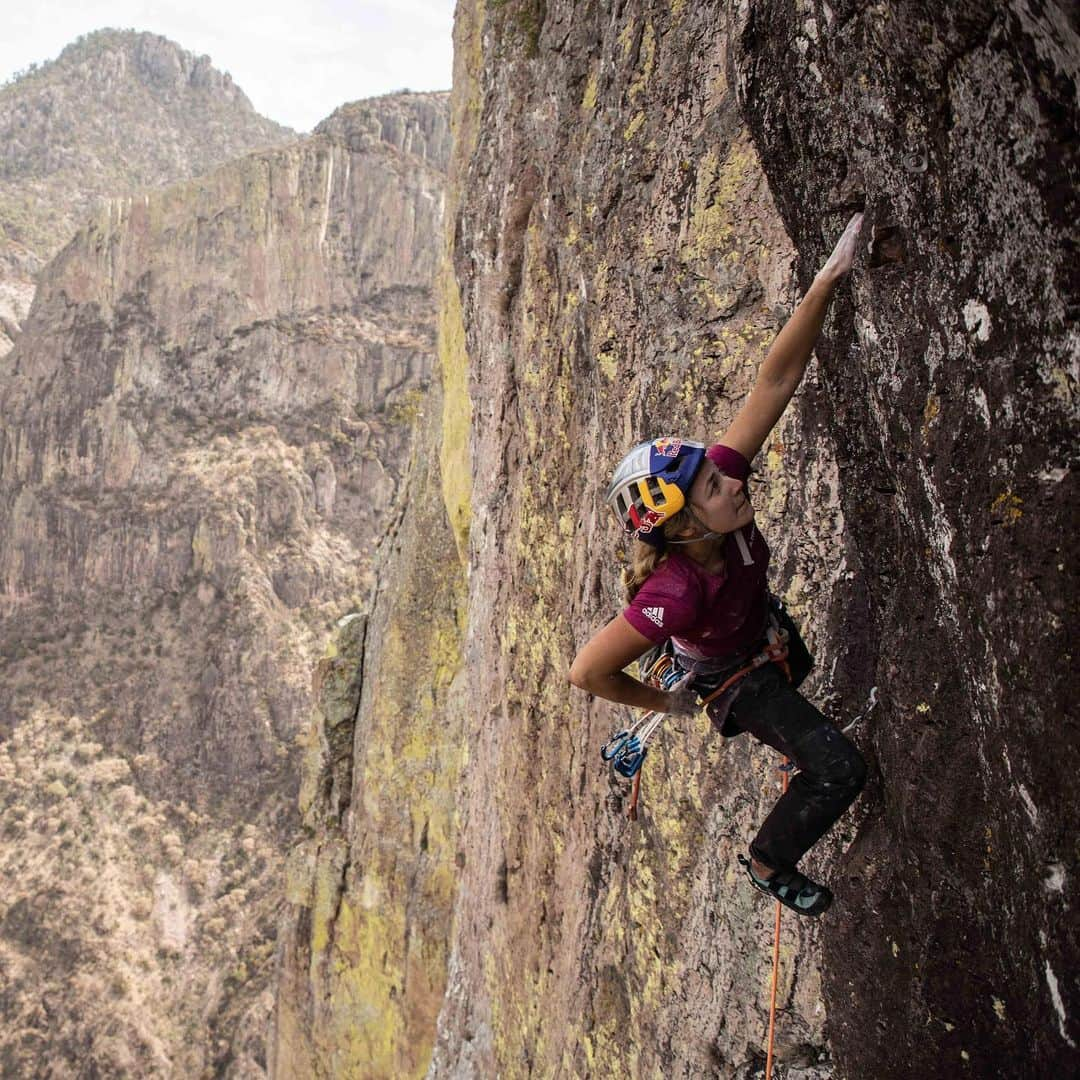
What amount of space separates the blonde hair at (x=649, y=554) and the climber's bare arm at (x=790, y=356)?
39 centimetres

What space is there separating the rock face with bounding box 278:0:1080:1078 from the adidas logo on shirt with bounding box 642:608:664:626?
0.83 m

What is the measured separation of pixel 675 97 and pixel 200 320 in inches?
2758

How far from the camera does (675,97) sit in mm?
4848

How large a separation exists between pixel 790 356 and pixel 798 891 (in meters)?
1.90

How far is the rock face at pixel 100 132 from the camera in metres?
94.1

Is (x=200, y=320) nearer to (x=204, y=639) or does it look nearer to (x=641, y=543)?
(x=204, y=639)

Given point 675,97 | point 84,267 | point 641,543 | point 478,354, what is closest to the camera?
point 641,543

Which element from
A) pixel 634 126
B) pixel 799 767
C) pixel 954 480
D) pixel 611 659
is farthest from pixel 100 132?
pixel 954 480

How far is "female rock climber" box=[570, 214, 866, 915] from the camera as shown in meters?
2.95

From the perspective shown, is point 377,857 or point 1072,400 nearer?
point 1072,400

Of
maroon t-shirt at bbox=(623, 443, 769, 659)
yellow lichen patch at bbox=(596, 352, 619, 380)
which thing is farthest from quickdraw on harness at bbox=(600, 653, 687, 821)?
yellow lichen patch at bbox=(596, 352, 619, 380)

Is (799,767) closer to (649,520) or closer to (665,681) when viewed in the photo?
(665,681)

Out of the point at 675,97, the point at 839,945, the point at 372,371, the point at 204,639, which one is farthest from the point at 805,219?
the point at 372,371

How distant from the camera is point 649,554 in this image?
3061 millimetres
